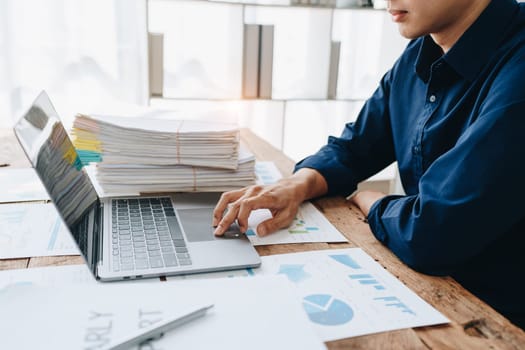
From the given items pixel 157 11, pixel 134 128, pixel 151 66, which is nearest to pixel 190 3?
pixel 157 11

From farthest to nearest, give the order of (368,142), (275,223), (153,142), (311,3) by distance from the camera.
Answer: (311,3)
(368,142)
(153,142)
(275,223)

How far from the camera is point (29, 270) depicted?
28.3 inches

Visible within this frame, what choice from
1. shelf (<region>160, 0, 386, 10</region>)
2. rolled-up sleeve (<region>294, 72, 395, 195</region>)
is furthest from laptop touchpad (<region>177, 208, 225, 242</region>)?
shelf (<region>160, 0, 386, 10</region>)

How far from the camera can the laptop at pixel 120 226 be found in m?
0.69

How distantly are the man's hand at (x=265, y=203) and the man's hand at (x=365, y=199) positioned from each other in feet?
0.34

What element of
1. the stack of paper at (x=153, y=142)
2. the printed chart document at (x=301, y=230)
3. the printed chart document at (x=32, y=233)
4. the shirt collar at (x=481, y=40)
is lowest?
the printed chart document at (x=32, y=233)

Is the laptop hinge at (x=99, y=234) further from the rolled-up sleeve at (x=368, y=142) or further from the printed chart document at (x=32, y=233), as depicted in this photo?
the rolled-up sleeve at (x=368, y=142)

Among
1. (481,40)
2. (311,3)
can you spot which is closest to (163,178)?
(481,40)

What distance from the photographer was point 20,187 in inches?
42.3

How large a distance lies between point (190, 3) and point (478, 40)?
170 cm

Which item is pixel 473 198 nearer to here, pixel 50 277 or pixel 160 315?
pixel 160 315

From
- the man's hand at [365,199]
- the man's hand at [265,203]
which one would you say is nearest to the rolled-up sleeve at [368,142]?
the man's hand at [365,199]

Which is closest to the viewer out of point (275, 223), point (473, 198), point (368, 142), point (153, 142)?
point (473, 198)

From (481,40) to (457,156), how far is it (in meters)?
0.29
